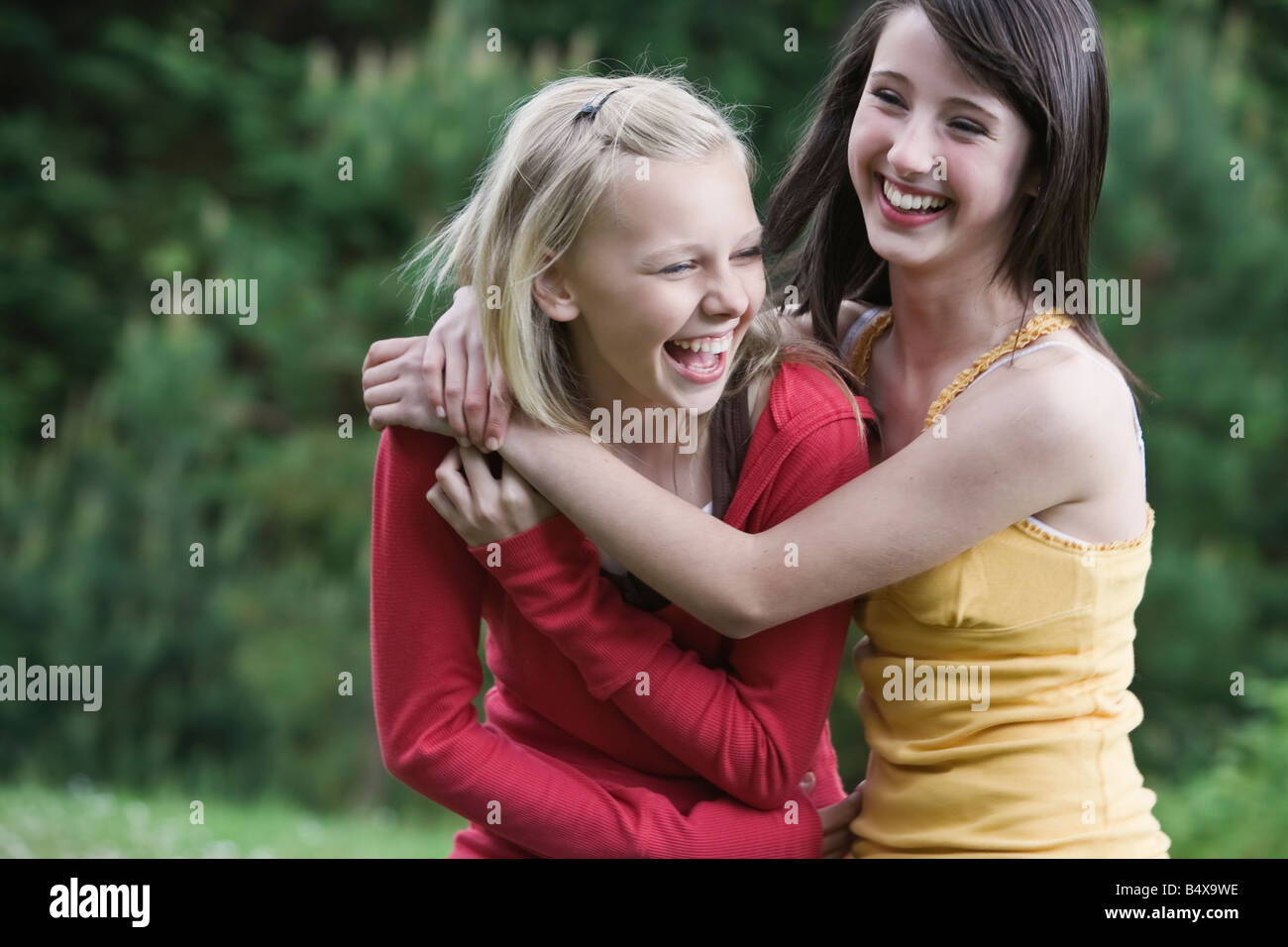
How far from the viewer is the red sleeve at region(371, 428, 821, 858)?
1.60 meters

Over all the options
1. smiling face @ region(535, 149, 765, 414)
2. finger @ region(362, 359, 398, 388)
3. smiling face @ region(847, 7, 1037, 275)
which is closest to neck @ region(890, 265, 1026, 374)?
smiling face @ region(847, 7, 1037, 275)

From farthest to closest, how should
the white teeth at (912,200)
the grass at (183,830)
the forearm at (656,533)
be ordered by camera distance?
1. the grass at (183,830)
2. the white teeth at (912,200)
3. the forearm at (656,533)

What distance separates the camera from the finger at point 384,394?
1625 mm

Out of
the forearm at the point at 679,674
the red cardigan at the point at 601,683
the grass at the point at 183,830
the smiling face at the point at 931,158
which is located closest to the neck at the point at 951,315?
the smiling face at the point at 931,158

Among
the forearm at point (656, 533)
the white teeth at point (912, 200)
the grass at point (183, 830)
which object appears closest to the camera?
A: the forearm at point (656, 533)

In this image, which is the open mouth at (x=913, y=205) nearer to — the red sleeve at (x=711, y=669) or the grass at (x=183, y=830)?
the red sleeve at (x=711, y=669)

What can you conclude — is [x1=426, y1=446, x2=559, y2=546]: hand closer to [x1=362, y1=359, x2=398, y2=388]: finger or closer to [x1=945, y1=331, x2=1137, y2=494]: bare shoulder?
[x1=362, y1=359, x2=398, y2=388]: finger

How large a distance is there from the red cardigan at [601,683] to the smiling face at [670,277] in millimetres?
110

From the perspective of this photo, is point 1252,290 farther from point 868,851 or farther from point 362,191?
point 868,851

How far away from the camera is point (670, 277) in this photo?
155 cm

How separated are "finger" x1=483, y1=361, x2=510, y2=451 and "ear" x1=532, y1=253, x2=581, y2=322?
0.10 metres

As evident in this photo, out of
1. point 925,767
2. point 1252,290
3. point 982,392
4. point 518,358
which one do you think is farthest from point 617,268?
Result: point 1252,290

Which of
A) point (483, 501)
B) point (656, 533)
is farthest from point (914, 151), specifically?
point (483, 501)

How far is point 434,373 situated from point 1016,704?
763 millimetres
